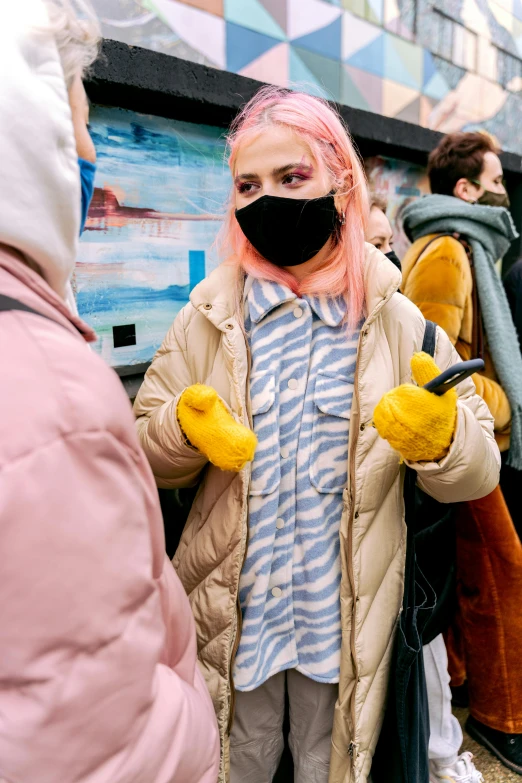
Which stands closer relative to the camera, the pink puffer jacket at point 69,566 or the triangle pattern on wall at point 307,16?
the pink puffer jacket at point 69,566

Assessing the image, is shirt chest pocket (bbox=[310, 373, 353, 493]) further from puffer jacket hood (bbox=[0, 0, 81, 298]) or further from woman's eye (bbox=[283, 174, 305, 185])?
puffer jacket hood (bbox=[0, 0, 81, 298])

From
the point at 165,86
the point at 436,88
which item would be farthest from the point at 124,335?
the point at 436,88

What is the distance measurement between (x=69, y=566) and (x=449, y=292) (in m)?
2.04

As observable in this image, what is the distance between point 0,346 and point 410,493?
1222mm

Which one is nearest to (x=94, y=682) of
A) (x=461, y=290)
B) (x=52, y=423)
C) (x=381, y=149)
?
(x=52, y=423)

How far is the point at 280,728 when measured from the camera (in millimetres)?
1642

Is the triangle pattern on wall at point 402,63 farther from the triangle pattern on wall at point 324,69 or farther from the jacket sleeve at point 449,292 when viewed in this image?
the jacket sleeve at point 449,292

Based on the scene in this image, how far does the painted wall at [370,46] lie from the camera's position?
8.40ft

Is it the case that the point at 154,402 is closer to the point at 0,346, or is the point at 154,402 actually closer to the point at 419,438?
the point at 419,438

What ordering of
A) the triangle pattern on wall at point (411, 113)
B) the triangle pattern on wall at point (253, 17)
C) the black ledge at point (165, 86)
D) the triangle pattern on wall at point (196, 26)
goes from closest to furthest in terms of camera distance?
the black ledge at point (165, 86) → the triangle pattern on wall at point (196, 26) → the triangle pattern on wall at point (253, 17) → the triangle pattern on wall at point (411, 113)

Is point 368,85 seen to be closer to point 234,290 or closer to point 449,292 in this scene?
point 449,292

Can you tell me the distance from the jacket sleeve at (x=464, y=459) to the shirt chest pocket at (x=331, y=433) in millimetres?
201

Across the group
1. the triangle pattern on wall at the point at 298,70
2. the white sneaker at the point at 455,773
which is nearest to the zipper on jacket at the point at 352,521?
the white sneaker at the point at 455,773

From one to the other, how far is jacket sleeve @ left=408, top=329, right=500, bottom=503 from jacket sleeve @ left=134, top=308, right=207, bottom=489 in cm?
57
